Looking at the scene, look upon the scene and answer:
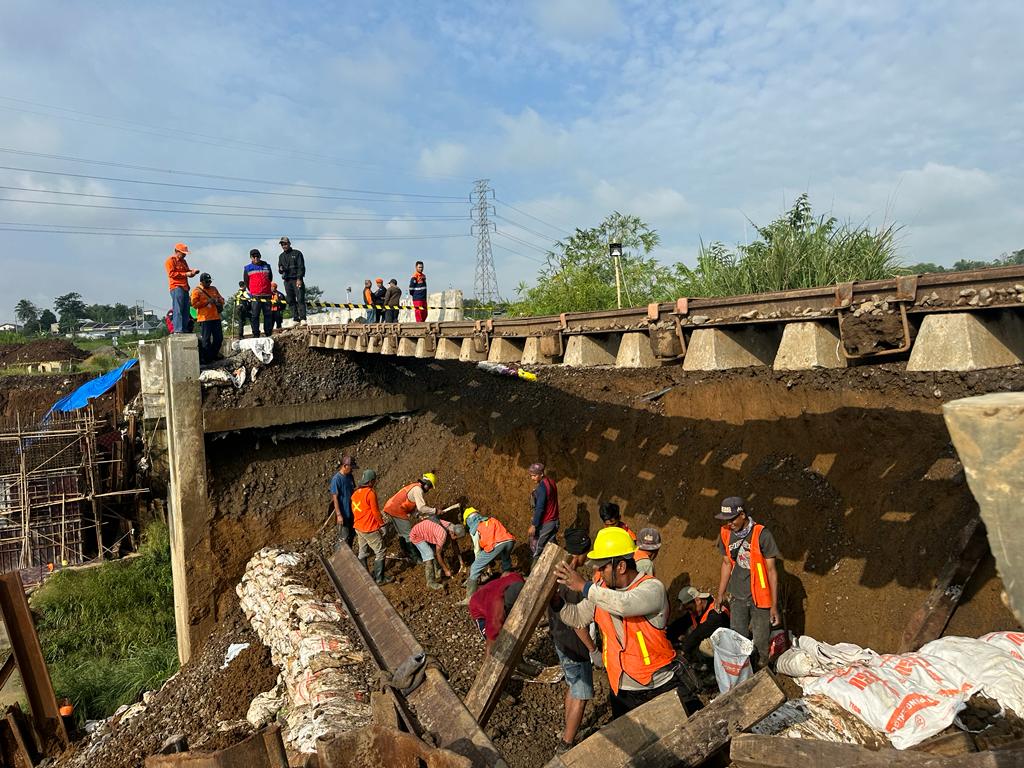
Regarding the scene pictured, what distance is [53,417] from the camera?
60.1 feet

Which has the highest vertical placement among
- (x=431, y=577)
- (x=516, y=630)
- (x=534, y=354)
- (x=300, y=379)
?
(x=534, y=354)

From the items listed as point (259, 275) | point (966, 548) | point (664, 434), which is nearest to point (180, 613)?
point (259, 275)

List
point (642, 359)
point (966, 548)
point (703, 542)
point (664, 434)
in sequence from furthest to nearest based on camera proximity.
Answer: point (664, 434) < point (703, 542) < point (966, 548) < point (642, 359)

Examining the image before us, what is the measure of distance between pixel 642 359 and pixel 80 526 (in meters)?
17.8

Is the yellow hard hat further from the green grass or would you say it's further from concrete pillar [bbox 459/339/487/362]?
the green grass

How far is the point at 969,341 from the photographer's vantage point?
3.31 metres

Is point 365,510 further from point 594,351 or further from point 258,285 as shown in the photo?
point 258,285

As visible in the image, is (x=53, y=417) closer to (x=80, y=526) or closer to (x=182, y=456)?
(x=80, y=526)

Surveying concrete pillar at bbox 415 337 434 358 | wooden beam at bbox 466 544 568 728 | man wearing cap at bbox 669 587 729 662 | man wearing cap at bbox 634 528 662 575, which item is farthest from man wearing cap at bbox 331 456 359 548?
wooden beam at bbox 466 544 568 728

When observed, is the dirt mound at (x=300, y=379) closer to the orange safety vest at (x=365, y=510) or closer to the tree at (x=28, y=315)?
the orange safety vest at (x=365, y=510)

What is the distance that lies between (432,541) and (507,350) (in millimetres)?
3475

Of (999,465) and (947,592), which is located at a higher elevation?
(999,465)

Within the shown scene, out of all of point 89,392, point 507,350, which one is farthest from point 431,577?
point 89,392

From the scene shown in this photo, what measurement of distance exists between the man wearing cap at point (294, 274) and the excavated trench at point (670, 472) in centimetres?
136
